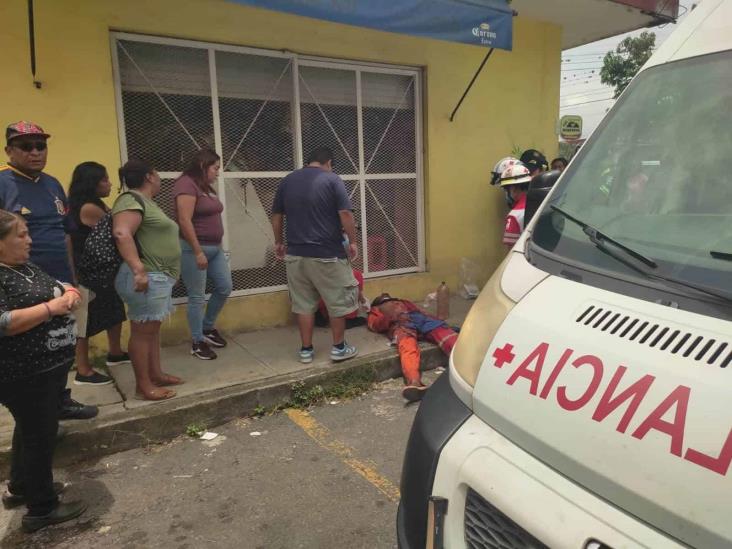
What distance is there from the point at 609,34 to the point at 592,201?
7.19 metres

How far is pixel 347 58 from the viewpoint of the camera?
5.57 m

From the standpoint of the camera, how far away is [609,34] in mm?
7660

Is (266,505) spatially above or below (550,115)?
below

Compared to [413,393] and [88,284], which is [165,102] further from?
[413,393]

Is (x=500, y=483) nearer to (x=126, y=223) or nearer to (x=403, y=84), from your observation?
(x=126, y=223)

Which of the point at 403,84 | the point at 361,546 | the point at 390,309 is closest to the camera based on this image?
the point at 361,546

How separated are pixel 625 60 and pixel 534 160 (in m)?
17.9

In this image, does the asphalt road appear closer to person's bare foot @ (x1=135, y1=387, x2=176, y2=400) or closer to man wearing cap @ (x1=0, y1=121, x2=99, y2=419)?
person's bare foot @ (x1=135, y1=387, x2=176, y2=400)

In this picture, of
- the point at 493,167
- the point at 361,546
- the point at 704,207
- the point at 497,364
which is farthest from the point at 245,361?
the point at 493,167

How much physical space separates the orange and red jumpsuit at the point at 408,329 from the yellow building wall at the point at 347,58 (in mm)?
798

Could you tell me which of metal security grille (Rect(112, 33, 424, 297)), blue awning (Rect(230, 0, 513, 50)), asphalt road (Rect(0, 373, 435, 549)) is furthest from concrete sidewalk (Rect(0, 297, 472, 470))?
blue awning (Rect(230, 0, 513, 50))

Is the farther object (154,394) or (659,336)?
(154,394)

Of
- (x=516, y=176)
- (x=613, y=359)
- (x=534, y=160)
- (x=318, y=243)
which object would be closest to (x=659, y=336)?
(x=613, y=359)

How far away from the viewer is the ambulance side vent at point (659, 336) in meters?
1.12
